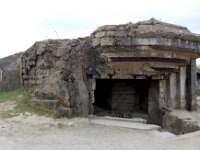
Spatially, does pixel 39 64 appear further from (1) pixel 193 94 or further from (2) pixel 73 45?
(1) pixel 193 94

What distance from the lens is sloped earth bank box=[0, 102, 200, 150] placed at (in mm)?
6805

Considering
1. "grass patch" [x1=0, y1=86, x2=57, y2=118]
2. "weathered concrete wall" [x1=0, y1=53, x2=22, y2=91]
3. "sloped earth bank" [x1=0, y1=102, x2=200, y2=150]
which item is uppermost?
"weathered concrete wall" [x1=0, y1=53, x2=22, y2=91]

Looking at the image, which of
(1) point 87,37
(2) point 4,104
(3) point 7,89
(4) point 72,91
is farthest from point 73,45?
(3) point 7,89

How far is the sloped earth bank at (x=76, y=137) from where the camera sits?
6805 mm

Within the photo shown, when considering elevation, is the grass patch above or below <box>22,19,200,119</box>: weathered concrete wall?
below

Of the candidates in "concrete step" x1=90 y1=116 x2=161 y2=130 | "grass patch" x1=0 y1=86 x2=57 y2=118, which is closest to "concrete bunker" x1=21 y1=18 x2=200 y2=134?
"grass patch" x1=0 y1=86 x2=57 y2=118

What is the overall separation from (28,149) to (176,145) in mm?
2787

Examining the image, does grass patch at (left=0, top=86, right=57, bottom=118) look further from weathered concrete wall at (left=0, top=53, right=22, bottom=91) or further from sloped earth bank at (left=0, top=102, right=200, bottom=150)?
weathered concrete wall at (left=0, top=53, right=22, bottom=91)

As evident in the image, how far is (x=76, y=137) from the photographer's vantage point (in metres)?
7.61

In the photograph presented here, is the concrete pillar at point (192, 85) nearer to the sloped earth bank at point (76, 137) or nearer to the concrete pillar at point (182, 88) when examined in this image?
the concrete pillar at point (182, 88)

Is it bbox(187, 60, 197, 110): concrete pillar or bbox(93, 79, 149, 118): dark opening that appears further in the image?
bbox(93, 79, 149, 118): dark opening

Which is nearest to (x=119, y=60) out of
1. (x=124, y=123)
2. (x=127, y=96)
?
(x=124, y=123)

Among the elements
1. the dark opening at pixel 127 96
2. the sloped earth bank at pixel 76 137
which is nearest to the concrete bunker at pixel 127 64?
the dark opening at pixel 127 96

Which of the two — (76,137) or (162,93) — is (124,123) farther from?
(162,93)
